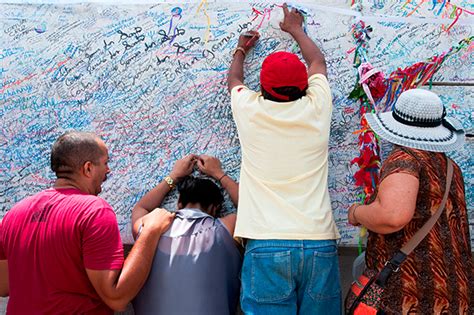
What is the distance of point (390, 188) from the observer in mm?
2240

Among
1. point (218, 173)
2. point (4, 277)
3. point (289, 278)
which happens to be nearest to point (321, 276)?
point (289, 278)

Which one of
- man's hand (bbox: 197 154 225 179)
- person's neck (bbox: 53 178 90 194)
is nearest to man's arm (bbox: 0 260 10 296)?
person's neck (bbox: 53 178 90 194)

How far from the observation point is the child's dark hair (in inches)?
118

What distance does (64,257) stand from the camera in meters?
2.34

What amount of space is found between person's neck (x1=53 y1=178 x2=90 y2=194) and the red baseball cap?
3.06 ft

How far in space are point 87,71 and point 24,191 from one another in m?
0.80

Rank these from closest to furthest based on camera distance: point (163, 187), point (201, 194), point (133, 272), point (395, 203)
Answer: point (395, 203) < point (133, 272) < point (201, 194) < point (163, 187)

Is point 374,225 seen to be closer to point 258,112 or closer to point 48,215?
point 258,112

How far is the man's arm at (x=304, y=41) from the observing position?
9.86 feet

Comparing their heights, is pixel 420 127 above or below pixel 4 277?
above

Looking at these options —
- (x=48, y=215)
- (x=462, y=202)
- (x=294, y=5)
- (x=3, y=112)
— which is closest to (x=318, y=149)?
(x=462, y=202)

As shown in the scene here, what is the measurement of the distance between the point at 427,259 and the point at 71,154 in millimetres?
1551

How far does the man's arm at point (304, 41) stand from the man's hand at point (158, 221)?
3.33ft

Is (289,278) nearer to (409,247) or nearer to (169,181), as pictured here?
(409,247)
